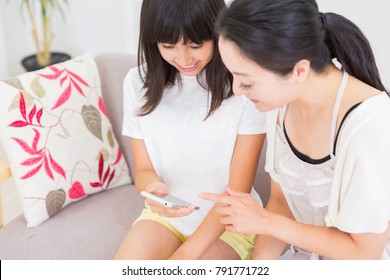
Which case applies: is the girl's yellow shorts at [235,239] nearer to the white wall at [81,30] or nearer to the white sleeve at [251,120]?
the white sleeve at [251,120]

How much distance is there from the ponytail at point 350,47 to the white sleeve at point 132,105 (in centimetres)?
58

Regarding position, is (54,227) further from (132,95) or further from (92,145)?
(132,95)

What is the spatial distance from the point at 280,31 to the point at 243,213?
15.7 inches

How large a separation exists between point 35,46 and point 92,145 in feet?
6.31

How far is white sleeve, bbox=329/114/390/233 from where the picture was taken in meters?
1.00

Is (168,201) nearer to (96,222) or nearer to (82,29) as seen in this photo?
(96,222)

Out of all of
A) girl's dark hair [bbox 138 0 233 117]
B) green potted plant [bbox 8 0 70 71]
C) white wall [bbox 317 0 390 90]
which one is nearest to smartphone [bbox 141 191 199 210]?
girl's dark hair [bbox 138 0 233 117]

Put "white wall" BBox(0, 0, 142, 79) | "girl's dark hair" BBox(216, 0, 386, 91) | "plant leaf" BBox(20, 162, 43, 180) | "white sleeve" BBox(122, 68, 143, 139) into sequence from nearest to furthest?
"girl's dark hair" BBox(216, 0, 386, 91) → "white sleeve" BBox(122, 68, 143, 139) → "plant leaf" BBox(20, 162, 43, 180) → "white wall" BBox(0, 0, 142, 79)

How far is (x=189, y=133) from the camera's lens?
1404 millimetres

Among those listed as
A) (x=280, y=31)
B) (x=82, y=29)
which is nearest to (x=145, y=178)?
(x=280, y=31)

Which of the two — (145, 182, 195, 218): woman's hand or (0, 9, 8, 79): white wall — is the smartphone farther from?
(0, 9, 8, 79): white wall

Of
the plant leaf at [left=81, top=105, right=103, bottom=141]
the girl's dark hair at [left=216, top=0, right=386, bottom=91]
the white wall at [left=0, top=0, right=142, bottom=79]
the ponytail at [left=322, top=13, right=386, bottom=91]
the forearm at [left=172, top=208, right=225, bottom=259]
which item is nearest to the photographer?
the girl's dark hair at [left=216, top=0, right=386, bottom=91]

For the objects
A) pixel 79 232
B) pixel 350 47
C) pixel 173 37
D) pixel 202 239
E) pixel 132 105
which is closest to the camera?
pixel 350 47

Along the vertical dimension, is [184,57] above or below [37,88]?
above
